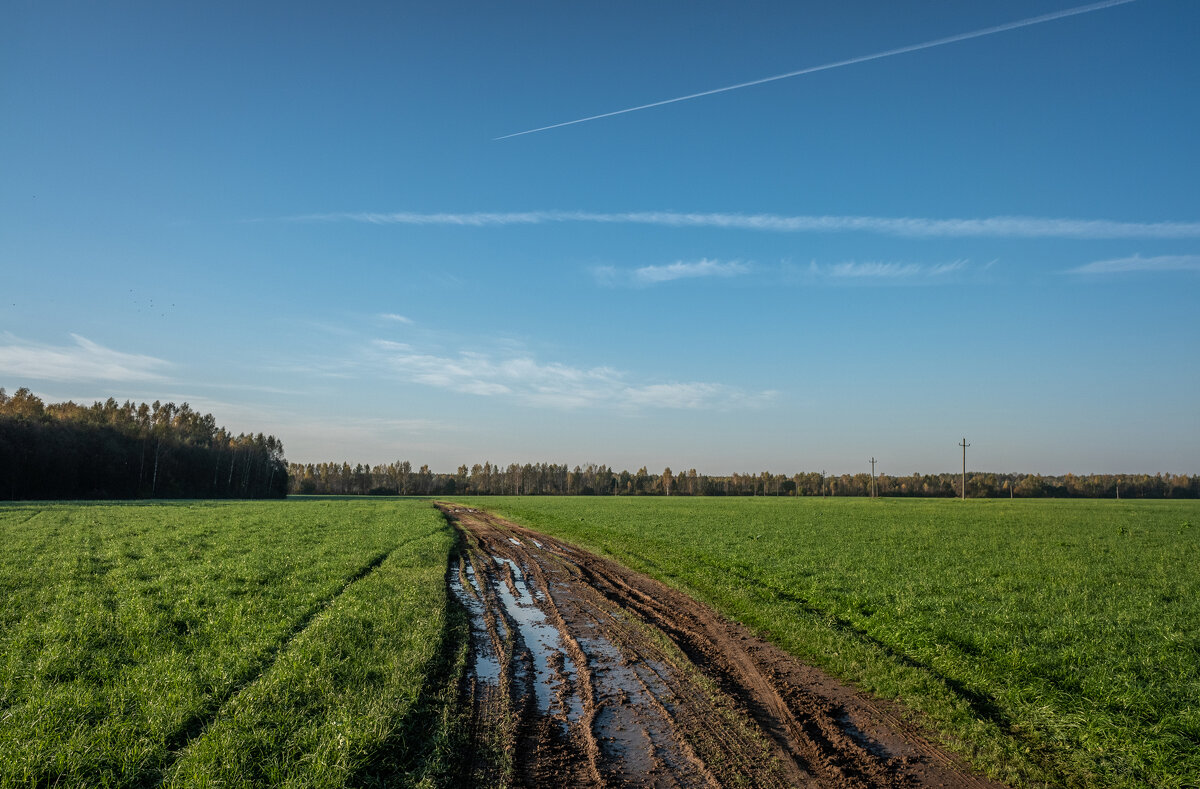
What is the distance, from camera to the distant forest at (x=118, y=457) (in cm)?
7206

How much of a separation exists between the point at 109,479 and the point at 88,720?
98.1 meters

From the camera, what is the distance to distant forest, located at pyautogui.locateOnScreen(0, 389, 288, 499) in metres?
72.1

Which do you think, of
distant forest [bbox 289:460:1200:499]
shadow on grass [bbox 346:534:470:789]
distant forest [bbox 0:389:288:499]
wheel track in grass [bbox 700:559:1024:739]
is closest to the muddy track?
shadow on grass [bbox 346:534:470:789]

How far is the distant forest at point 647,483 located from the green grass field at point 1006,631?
462 ft

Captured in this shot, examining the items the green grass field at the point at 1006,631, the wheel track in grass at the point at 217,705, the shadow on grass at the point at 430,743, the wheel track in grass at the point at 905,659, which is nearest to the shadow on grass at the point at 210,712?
the wheel track in grass at the point at 217,705

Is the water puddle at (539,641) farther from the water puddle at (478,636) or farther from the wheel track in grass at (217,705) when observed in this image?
the wheel track in grass at (217,705)

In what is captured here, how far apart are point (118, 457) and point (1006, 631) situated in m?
104

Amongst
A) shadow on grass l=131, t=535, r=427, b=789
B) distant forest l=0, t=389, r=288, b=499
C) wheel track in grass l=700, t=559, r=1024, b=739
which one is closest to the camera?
shadow on grass l=131, t=535, r=427, b=789

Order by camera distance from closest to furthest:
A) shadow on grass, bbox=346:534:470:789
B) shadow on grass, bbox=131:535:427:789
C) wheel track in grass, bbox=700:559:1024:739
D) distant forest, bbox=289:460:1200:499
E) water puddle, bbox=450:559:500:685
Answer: shadow on grass, bbox=131:535:427:789
shadow on grass, bbox=346:534:470:789
wheel track in grass, bbox=700:559:1024:739
water puddle, bbox=450:559:500:685
distant forest, bbox=289:460:1200:499

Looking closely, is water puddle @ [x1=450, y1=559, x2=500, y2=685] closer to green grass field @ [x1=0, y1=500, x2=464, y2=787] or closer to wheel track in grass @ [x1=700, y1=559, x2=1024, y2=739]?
green grass field @ [x1=0, y1=500, x2=464, y2=787]

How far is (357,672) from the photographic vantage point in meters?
7.84

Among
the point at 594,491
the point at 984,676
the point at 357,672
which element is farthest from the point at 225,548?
the point at 594,491

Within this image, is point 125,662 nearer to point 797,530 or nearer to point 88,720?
point 88,720

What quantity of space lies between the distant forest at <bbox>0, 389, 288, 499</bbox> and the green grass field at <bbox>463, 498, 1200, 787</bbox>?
81.6 meters
